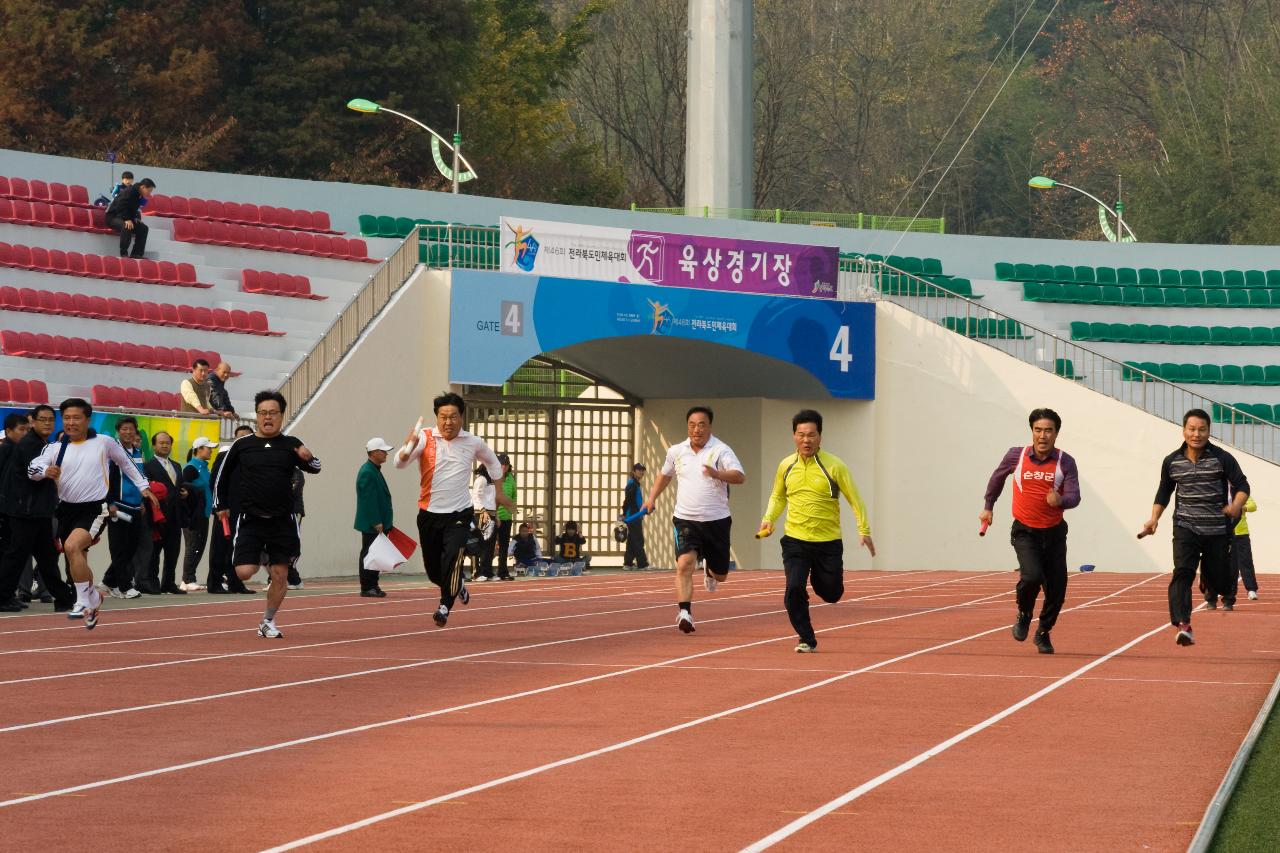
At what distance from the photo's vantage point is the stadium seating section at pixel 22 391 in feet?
82.8

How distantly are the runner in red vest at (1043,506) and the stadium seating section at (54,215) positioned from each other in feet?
64.2

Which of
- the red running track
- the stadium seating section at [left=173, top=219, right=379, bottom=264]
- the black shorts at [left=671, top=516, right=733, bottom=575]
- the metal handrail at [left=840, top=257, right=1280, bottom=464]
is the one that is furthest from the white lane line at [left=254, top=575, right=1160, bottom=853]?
the metal handrail at [left=840, top=257, right=1280, bottom=464]

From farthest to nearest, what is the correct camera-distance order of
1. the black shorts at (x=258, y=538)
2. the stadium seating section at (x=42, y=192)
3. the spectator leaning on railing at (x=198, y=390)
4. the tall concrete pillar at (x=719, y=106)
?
the tall concrete pillar at (x=719, y=106) → the stadium seating section at (x=42, y=192) → the spectator leaning on railing at (x=198, y=390) → the black shorts at (x=258, y=538)

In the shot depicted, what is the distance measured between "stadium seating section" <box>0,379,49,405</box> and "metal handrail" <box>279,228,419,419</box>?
311cm

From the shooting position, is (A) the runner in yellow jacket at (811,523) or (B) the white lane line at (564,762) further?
(A) the runner in yellow jacket at (811,523)

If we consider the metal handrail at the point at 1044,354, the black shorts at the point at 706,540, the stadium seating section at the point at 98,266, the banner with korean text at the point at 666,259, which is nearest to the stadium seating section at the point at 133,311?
the stadium seating section at the point at 98,266

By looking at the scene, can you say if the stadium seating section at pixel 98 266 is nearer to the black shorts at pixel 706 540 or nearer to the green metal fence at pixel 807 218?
the green metal fence at pixel 807 218

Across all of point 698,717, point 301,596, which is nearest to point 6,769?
point 698,717

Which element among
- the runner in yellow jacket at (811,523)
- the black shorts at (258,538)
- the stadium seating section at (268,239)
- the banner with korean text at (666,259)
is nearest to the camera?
the runner in yellow jacket at (811,523)

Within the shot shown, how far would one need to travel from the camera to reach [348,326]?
94.2 ft

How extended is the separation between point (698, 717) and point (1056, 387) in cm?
2462

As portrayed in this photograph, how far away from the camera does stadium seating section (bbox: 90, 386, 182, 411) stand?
2650 cm

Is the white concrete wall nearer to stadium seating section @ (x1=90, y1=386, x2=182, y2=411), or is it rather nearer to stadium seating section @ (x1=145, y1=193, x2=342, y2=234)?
stadium seating section @ (x1=90, y1=386, x2=182, y2=411)

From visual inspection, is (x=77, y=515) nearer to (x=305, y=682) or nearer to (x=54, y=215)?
(x=305, y=682)
